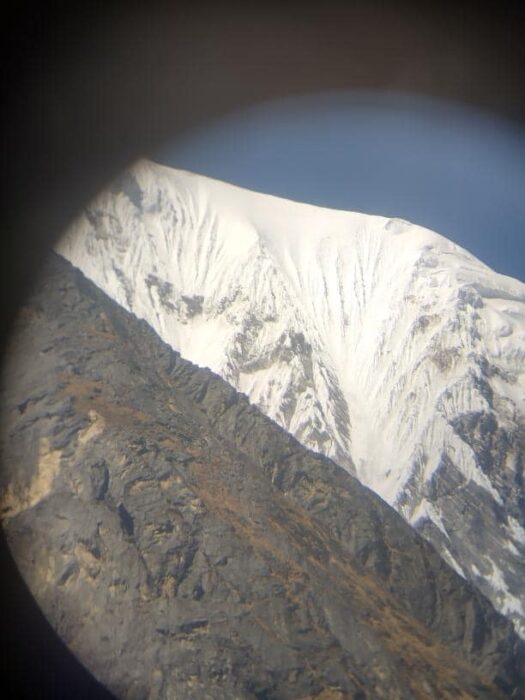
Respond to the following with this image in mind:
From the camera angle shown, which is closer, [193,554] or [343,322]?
[193,554]

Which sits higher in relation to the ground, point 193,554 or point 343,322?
point 343,322

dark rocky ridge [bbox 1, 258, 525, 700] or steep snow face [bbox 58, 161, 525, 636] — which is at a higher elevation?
steep snow face [bbox 58, 161, 525, 636]

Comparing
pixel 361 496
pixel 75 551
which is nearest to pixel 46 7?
pixel 75 551

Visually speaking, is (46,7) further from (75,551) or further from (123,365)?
(123,365)

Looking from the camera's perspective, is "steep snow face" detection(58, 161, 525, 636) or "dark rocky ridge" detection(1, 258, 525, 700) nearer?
"dark rocky ridge" detection(1, 258, 525, 700)
